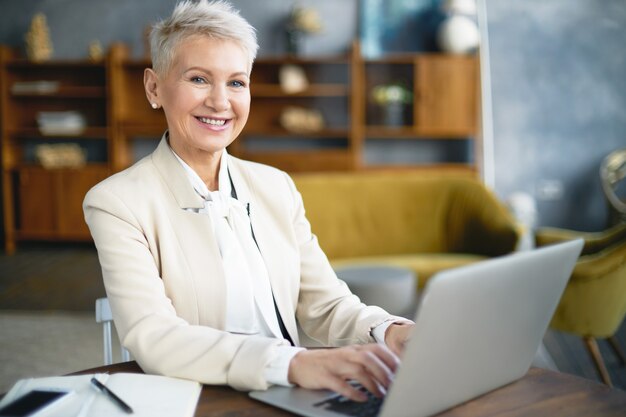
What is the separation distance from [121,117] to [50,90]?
0.70m

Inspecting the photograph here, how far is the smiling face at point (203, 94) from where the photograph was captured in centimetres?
130

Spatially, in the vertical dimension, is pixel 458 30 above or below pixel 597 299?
above

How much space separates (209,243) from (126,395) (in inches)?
16.2

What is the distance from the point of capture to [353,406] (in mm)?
918

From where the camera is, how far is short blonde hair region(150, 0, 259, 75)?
1281mm

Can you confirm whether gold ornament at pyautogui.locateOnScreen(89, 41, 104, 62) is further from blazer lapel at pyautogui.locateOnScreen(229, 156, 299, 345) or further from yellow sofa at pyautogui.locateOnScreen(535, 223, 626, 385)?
blazer lapel at pyautogui.locateOnScreen(229, 156, 299, 345)

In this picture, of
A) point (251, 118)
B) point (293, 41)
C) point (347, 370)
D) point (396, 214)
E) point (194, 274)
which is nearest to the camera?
point (347, 370)

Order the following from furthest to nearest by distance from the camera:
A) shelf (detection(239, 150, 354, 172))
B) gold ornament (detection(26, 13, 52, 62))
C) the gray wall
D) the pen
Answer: gold ornament (detection(26, 13, 52, 62)) < the gray wall < shelf (detection(239, 150, 354, 172)) < the pen

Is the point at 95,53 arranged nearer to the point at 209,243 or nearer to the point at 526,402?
the point at 209,243

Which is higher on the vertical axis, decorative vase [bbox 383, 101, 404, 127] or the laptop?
decorative vase [bbox 383, 101, 404, 127]

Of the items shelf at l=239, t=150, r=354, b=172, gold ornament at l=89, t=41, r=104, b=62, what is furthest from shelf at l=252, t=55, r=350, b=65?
gold ornament at l=89, t=41, r=104, b=62

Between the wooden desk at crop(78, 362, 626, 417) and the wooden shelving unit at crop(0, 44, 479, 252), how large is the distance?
17.0ft

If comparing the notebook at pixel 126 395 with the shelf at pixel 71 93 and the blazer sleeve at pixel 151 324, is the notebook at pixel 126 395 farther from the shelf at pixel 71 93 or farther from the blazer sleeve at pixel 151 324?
the shelf at pixel 71 93

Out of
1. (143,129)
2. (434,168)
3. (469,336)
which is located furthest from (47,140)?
(469,336)
